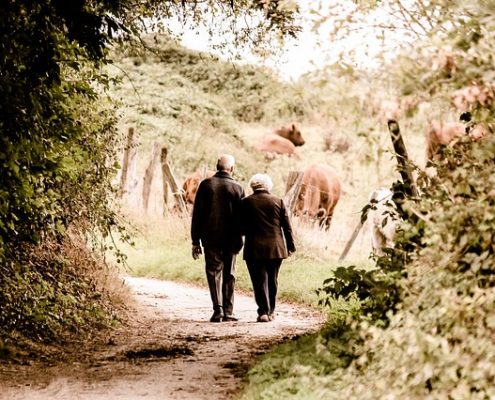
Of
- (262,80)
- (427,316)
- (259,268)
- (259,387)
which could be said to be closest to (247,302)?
(259,268)

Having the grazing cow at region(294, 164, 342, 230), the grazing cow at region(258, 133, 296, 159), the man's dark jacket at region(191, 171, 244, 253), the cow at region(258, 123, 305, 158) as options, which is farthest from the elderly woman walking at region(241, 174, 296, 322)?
the grazing cow at region(258, 133, 296, 159)

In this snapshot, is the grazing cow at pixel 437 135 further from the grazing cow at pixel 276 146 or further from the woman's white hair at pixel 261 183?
the grazing cow at pixel 276 146

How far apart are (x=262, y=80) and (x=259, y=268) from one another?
29.2 metres

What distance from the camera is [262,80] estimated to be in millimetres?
38844

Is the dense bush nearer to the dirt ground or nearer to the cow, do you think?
the cow

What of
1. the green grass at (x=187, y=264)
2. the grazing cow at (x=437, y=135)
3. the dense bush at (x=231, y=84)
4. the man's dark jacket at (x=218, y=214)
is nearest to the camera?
the grazing cow at (x=437, y=135)

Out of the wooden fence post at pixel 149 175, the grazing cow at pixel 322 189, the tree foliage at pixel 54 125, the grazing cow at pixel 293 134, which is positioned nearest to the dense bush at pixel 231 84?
the grazing cow at pixel 293 134

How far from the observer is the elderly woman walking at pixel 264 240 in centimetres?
1033

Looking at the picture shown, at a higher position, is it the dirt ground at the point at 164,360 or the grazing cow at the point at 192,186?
the grazing cow at the point at 192,186

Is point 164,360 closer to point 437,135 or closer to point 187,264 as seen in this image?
point 437,135

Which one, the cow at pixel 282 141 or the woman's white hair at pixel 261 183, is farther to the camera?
the cow at pixel 282 141

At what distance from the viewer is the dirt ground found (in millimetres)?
6637

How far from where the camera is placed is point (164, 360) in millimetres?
7926

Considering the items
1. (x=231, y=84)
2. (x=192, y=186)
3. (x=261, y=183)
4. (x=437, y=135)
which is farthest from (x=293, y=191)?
(x=231, y=84)
